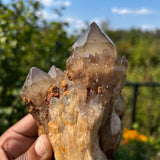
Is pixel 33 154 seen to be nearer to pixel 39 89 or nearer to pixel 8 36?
pixel 39 89

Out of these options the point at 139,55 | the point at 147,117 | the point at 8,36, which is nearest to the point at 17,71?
the point at 8,36

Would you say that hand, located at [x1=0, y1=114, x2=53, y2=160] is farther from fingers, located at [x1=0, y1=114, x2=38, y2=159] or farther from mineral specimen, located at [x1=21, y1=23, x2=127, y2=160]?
mineral specimen, located at [x1=21, y1=23, x2=127, y2=160]

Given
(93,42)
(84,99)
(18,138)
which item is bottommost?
(18,138)

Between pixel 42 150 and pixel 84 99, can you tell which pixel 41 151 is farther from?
pixel 84 99

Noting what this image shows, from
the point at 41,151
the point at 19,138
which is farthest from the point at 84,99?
the point at 19,138

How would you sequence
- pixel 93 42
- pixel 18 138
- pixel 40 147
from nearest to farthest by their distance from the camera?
pixel 93 42
pixel 40 147
pixel 18 138

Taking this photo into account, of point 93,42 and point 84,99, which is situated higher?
point 93,42
